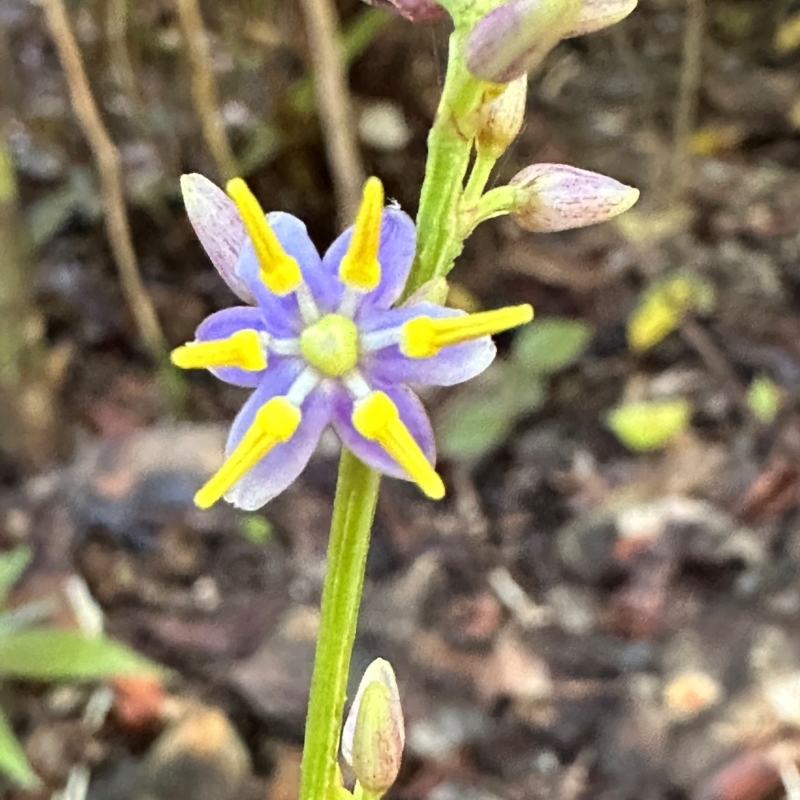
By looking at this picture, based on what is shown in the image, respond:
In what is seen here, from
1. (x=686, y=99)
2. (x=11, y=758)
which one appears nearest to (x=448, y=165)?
(x=11, y=758)

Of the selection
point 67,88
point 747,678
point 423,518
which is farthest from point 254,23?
point 747,678

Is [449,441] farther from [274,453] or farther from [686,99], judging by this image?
[274,453]

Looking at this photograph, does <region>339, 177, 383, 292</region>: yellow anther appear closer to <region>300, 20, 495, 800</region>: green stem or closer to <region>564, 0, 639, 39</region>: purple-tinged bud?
<region>300, 20, 495, 800</region>: green stem

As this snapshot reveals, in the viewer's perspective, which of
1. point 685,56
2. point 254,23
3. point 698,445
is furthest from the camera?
point 685,56

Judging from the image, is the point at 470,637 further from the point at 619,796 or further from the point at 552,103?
the point at 552,103

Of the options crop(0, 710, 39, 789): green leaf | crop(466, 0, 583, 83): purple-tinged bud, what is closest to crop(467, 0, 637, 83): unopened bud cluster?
crop(466, 0, 583, 83): purple-tinged bud

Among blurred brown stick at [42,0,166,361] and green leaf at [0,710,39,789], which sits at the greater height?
blurred brown stick at [42,0,166,361]
